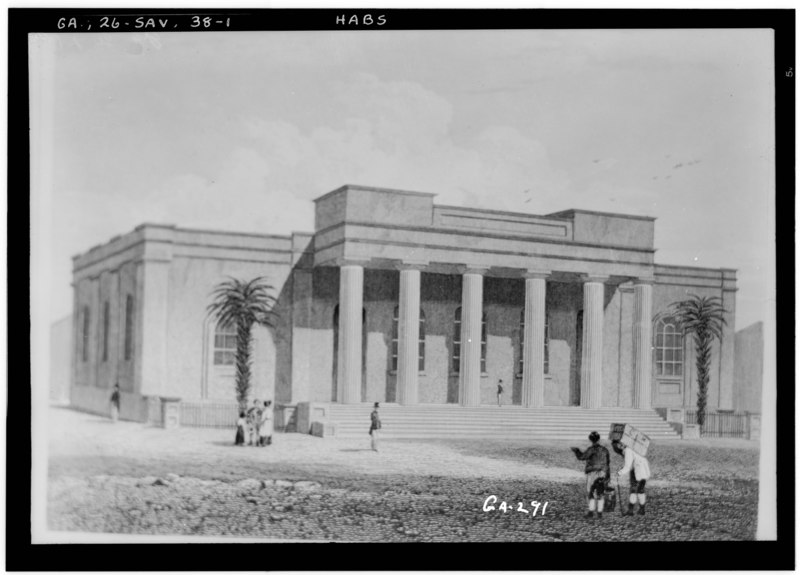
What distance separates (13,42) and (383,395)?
7.29 metres

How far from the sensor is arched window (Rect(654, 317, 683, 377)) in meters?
17.4

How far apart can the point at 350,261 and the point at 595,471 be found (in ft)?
15.5

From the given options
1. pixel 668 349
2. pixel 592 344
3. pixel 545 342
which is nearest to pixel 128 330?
pixel 545 342

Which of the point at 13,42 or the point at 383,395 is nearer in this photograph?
the point at 13,42

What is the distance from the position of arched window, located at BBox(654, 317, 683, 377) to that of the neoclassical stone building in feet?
→ 0.07

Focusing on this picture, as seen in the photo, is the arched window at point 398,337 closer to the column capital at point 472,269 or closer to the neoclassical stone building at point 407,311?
the neoclassical stone building at point 407,311

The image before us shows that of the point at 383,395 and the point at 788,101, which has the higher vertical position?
the point at 788,101

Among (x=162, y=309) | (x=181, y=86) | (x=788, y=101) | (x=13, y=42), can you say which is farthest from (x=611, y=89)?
(x=13, y=42)

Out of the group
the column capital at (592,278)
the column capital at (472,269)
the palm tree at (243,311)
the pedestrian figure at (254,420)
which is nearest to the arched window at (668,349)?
the column capital at (592,278)

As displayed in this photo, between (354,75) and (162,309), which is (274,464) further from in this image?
(354,75)

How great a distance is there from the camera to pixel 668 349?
57.2 ft

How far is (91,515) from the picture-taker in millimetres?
16062

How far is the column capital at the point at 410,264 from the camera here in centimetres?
1800

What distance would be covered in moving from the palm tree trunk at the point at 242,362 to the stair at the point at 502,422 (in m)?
1.28
